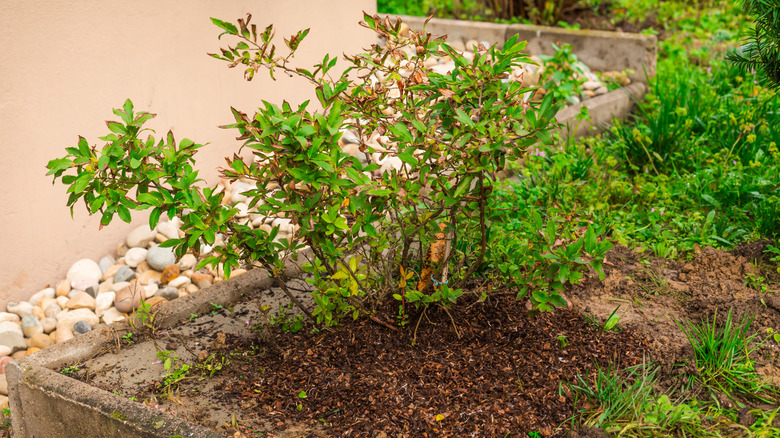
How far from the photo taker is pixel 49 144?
3.54 m

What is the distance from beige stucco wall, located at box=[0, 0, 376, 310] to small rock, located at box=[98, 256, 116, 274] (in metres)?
0.05

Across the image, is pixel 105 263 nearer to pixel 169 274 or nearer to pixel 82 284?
pixel 82 284

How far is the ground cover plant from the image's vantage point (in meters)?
2.25

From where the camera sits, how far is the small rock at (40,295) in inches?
142

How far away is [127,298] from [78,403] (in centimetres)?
107

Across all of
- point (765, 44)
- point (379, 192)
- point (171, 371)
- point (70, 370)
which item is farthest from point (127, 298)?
point (765, 44)

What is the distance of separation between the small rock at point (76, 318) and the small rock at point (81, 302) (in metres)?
0.07

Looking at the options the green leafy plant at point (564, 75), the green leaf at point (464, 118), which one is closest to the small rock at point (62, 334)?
the green leaf at point (464, 118)

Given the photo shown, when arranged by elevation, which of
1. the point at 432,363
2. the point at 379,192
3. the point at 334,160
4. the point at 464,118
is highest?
the point at 464,118

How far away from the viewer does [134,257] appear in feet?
12.5

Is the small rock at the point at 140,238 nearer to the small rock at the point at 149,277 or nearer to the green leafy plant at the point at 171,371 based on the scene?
the small rock at the point at 149,277

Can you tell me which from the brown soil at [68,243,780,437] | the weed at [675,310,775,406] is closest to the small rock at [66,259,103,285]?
the brown soil at [68,243,780,437]

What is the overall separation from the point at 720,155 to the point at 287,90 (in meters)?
2.84

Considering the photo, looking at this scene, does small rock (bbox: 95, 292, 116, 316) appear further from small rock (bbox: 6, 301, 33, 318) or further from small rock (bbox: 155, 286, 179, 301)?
small rock (bbox: 6, 301, 33, 318)
